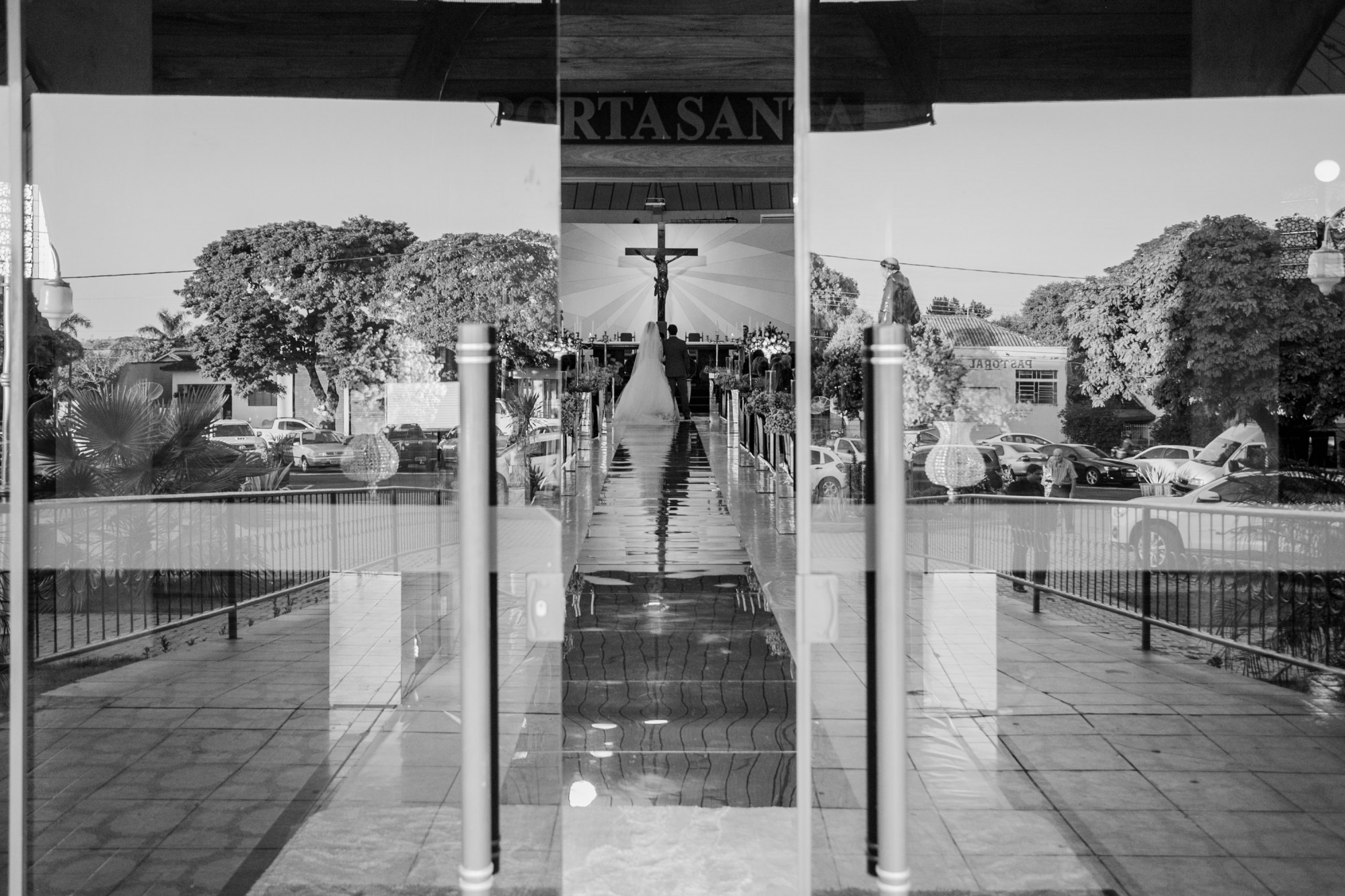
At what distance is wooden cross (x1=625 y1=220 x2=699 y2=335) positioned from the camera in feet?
43.5

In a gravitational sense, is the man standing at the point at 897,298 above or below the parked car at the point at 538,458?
above

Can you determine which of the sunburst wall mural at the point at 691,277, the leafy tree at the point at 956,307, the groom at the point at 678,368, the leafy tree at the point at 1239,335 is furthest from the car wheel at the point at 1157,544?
the sunburst wall mural at the point at 691,277

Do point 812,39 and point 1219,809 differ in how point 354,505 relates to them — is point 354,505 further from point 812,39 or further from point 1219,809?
point 1219,809

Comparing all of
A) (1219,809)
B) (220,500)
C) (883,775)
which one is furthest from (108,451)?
(1219,809)

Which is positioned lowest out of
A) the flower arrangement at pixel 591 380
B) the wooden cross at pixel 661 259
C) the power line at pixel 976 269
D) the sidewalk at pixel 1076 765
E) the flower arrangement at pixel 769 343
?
the sidewalk at pixel 1076 765

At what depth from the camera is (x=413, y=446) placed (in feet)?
6.50

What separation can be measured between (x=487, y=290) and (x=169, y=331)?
665mm

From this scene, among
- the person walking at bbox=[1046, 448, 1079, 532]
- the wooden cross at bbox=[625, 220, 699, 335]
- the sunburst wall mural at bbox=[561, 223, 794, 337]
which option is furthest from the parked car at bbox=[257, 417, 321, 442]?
the sunburst wall mural at bbox=[561, 223, 794, 337]

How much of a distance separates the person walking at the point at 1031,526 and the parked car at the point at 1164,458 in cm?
36

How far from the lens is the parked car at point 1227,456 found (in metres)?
2.89

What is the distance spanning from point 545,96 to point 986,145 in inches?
32.7

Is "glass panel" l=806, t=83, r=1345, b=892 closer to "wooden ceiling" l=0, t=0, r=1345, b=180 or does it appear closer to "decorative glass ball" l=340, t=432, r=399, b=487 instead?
"wooden ceiling" l=0, t=0, r=1345, b=180

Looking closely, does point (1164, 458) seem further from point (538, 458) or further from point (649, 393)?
point (649, 393)

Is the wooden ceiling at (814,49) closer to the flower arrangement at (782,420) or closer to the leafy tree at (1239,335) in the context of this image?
the leafy tree at (1239,335)
